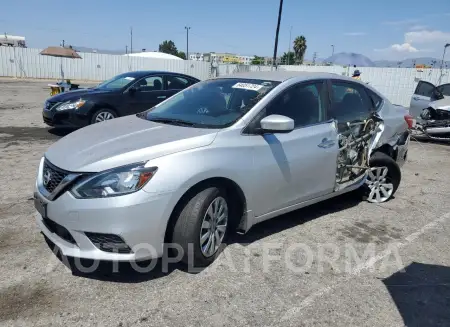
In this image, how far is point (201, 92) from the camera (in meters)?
4.39

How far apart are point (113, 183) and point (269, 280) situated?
4.88ft

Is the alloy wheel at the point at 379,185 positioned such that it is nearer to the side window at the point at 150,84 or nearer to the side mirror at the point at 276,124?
the side mirror at the point at 276,124

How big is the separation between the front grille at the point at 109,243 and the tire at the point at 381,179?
11.2ft

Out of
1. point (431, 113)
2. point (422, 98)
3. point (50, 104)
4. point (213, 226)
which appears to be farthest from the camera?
point (422, 98)

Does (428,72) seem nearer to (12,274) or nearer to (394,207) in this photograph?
(394,207)

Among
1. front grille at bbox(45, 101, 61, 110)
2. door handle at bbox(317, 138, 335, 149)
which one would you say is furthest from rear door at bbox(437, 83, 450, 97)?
front grille at bbox(45, 101, 61, 110)

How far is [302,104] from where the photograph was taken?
163 inches

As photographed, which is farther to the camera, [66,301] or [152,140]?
[152,140]

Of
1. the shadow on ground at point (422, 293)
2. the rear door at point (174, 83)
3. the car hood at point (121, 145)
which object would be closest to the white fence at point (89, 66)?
the rear door at point (174, 83)

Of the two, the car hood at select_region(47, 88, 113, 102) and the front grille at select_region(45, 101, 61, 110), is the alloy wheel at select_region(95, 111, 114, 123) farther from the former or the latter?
the front grille at select_region(45, 101, 61, 110)

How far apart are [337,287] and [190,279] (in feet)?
3.94

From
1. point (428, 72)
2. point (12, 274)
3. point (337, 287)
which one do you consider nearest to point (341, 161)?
point (337, 287)

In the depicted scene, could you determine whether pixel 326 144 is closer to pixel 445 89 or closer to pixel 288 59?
pixel 445 89

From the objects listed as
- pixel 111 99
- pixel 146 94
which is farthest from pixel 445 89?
pixel 111 99
